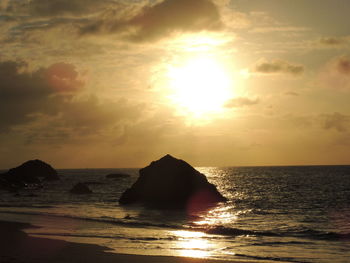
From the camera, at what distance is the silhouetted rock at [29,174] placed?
396 ft

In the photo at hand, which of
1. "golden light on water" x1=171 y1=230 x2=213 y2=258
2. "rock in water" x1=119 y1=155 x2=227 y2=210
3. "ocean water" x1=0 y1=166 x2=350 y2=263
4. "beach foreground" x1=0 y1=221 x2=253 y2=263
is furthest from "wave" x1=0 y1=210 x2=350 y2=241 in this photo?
"rock in water" x1=119 y1=155 x2=227 y2=210

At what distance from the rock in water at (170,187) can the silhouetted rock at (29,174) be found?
5794 centimetres

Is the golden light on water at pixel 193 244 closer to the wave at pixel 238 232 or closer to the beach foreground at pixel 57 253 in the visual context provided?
the beach foreground at pixel 57 253

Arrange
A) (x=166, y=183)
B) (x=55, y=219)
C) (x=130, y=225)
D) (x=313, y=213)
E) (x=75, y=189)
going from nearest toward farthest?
(x=130, y=225) < (x=55, y=219) < (x=313, y=213) < (x=166, y=183) < (x=75, y=189)

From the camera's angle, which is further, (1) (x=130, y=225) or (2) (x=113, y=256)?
(1) (x=130, y=225)

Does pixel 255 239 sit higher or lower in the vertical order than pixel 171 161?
lower

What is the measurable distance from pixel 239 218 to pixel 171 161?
1661 centimetres

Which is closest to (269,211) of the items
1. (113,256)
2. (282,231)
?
(282,231)

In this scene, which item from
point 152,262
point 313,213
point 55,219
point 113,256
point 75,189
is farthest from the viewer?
point 75,189

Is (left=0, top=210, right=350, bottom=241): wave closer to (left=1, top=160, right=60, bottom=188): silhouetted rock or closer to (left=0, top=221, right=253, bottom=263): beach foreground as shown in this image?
(left=0, top=221, right=253, bottom=263): beach foreground

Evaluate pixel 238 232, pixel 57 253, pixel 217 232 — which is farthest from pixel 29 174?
pixel 57 253

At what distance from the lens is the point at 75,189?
277 feet

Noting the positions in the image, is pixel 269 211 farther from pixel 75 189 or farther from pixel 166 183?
pixel 75 189

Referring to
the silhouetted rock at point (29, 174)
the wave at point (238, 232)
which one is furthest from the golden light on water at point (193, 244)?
the silhouetted rock at point (29, 174)
